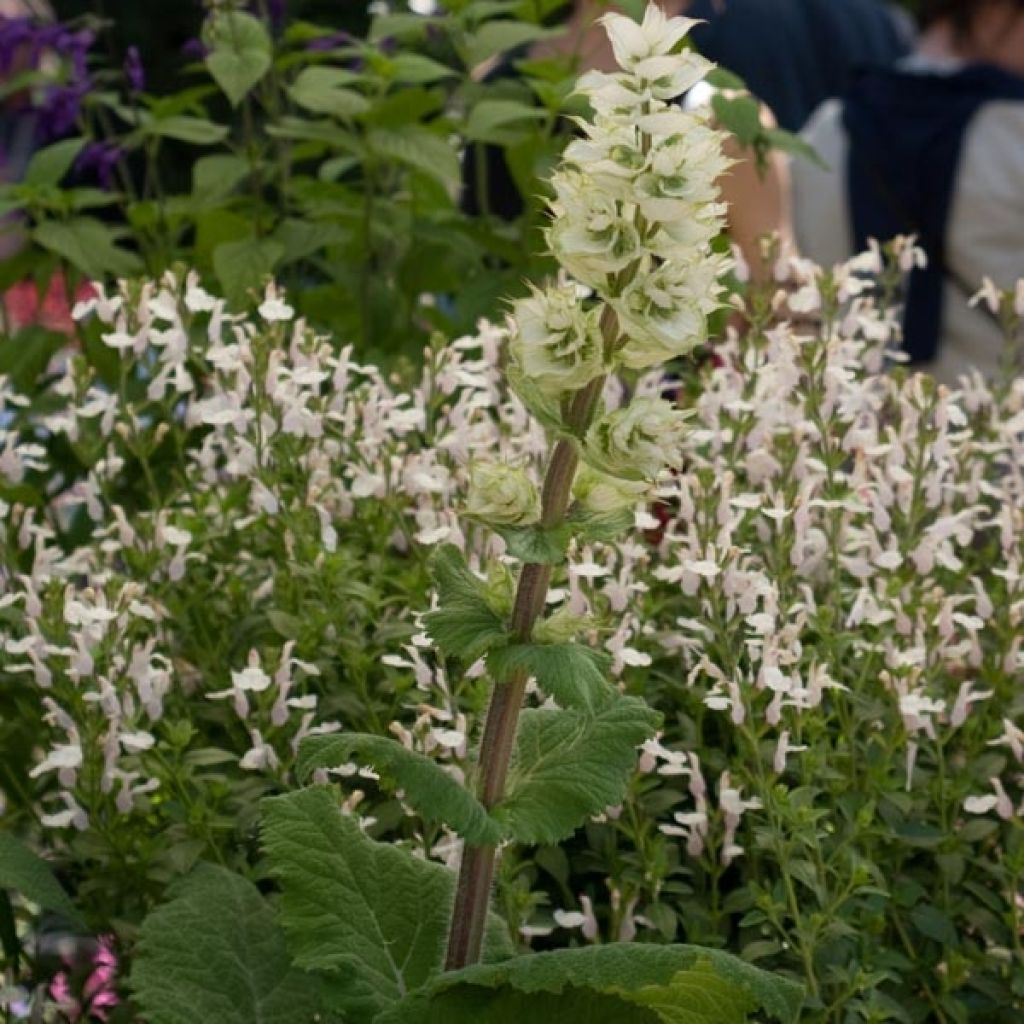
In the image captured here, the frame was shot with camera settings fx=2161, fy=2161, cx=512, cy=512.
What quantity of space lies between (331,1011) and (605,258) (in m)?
0.73

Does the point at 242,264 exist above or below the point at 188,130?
below

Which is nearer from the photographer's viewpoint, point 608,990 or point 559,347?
point 559,347

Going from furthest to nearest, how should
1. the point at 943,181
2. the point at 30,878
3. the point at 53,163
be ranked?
the point at 943,181
the point at 53,163
the point at 30,878

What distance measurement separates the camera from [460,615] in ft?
5.29

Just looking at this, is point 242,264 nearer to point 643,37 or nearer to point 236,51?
point 236,51

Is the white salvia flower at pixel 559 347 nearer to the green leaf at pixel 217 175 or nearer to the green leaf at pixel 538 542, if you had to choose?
the green leaf at pixel 538 542

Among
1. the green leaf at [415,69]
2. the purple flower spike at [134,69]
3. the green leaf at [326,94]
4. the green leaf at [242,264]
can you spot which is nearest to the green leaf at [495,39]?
the green leaf at [415,69]

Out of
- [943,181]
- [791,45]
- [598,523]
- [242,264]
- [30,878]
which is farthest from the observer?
[791,45]

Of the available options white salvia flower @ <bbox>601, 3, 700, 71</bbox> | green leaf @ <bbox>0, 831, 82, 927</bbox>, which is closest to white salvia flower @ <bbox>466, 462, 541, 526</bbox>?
white salvia flower @ <bbox>601, 3, 700, 71</bbox>

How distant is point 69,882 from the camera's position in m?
2.34

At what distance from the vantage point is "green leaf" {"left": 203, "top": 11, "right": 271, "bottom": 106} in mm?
2832

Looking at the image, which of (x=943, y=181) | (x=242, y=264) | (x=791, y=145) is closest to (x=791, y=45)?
(x=943, y=181)

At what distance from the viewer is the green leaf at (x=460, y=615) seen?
1583 mm

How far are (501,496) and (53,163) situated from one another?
1822mm
